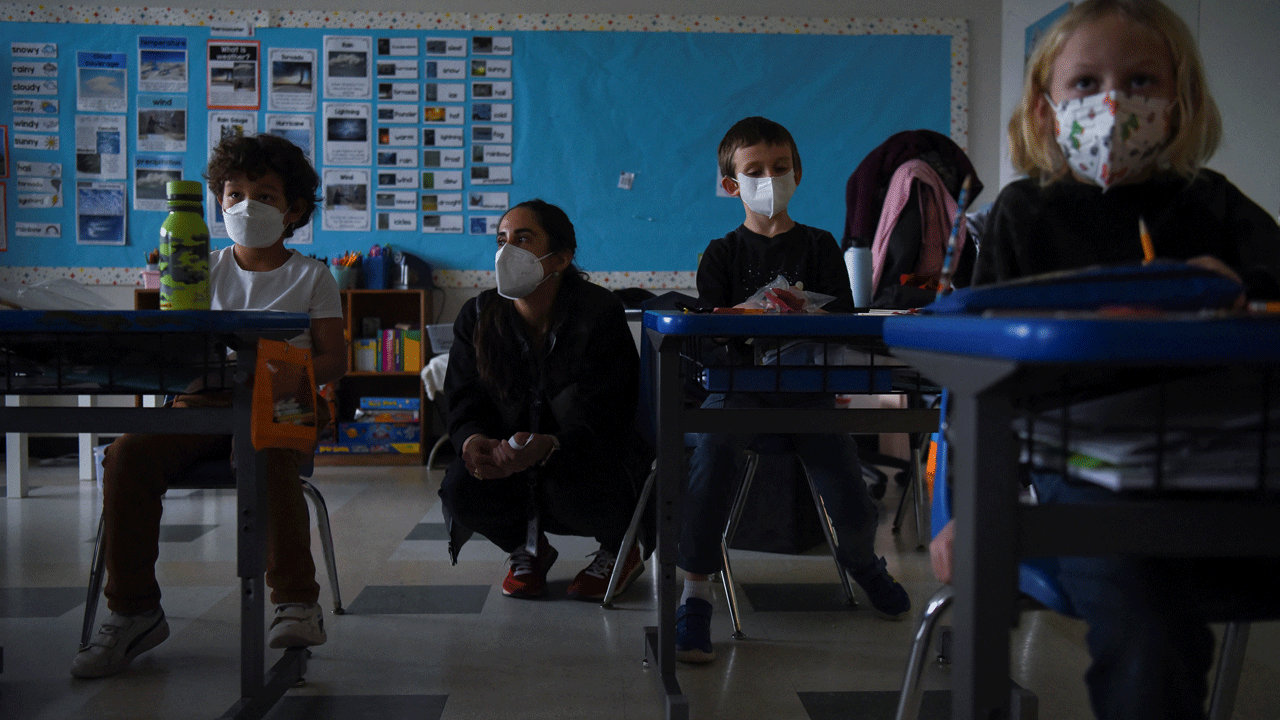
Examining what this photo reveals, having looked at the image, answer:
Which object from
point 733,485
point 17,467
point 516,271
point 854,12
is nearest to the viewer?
point 733,485

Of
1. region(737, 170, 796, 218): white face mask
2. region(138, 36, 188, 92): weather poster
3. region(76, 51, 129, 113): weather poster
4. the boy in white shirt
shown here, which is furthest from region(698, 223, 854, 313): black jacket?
region(76, 51, 129, 113): weather poster

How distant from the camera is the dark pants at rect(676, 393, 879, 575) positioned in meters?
1.58

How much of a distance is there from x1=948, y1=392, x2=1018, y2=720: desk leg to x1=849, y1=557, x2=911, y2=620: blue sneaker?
1.20 meters

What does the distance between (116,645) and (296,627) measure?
0.30m

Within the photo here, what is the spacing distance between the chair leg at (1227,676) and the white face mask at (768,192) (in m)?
1.19

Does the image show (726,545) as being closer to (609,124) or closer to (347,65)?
(609,124)

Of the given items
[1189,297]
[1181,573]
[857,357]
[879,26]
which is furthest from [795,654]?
[879,26]

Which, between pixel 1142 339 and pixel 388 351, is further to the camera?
Result: pixel 388 351

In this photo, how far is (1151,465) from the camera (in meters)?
0.62

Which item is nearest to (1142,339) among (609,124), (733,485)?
(733,485)

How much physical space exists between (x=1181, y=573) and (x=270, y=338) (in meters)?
1.11

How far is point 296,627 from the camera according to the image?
54.7 inches

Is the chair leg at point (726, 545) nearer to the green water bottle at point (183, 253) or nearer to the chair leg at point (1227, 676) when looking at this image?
the chair leg at point (1227, 676)

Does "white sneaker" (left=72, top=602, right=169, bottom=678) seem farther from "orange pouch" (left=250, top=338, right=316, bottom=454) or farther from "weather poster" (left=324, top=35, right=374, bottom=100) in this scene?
"weather poster" (left=324, top=35, right=374, bottom=100)
